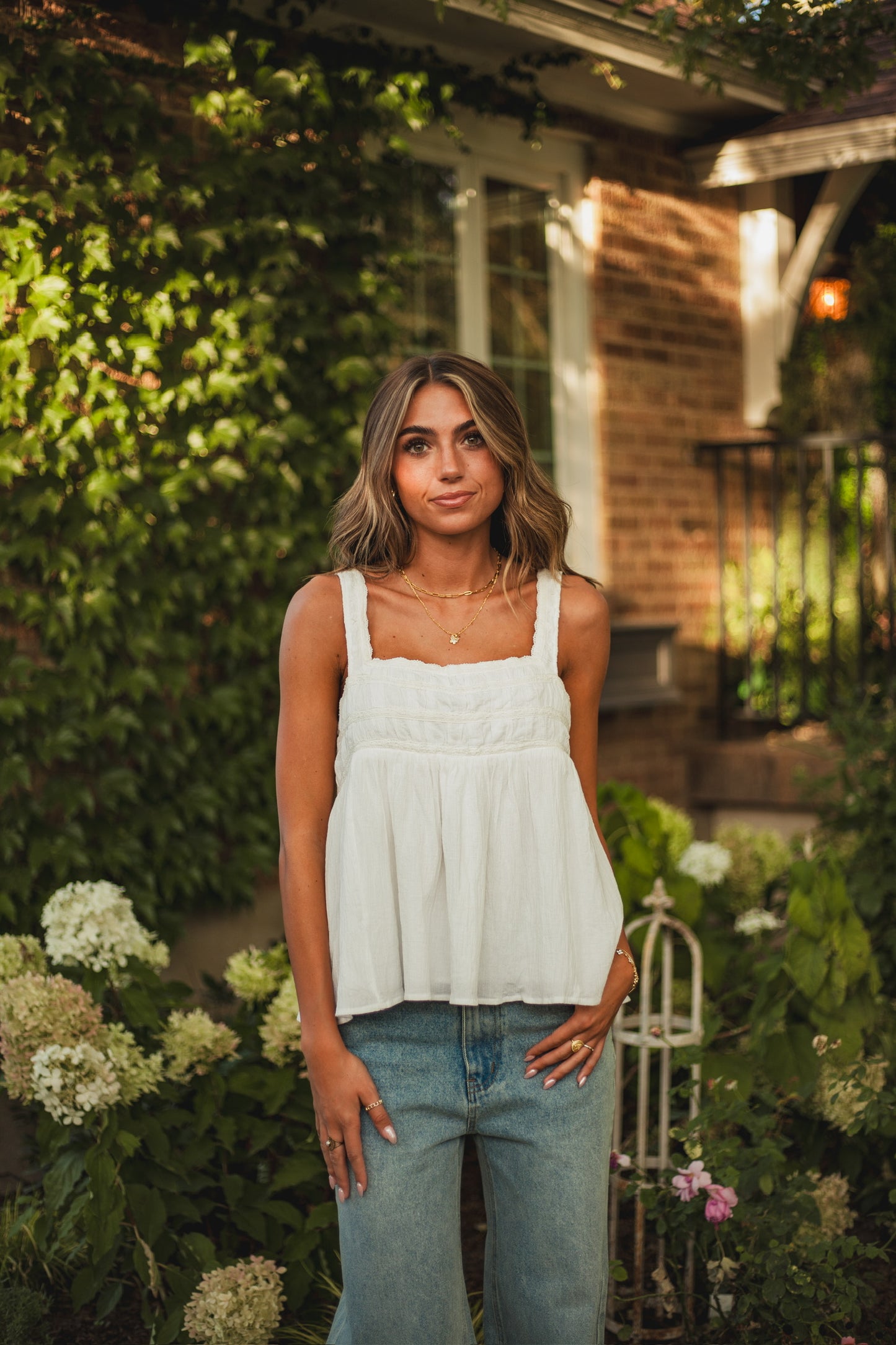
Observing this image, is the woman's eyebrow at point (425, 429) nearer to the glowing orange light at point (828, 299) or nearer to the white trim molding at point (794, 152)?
the white trim molding at point (794, 152)

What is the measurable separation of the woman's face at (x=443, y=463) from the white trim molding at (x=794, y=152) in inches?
174

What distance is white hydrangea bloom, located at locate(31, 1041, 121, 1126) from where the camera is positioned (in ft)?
8.60

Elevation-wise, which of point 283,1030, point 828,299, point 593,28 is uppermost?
point 593,28

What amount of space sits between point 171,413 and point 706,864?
2.20 meters

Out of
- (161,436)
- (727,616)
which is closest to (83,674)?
(161,436)

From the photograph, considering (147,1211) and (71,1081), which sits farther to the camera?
(147,1211)

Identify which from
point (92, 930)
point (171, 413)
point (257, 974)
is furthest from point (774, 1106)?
point (171, 413)

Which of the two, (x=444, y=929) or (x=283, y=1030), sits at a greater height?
(x=444, y=929)

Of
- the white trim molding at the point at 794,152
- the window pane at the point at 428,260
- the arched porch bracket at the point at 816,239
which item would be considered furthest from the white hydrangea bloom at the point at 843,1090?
the arched porch bracket at the point at 816,239

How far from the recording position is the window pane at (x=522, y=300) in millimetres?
5824

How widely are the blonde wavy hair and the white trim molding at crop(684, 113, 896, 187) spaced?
4.32 metres

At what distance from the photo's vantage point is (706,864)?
12.7 ft

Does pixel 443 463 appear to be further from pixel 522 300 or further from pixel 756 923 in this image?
pixel 522 300

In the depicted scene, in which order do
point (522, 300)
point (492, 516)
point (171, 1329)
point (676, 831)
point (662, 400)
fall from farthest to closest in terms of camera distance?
point (662, 400), point (522, 300), point (676, 831), point (171, 1329), point (492, 516)
